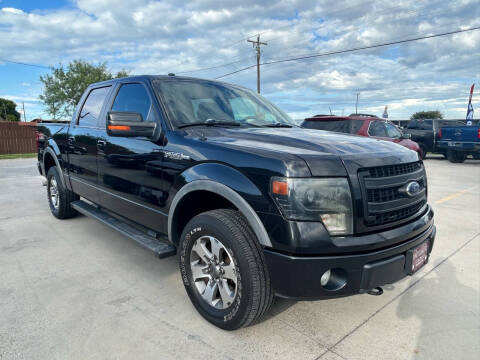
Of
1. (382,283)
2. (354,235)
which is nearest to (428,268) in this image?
(382,283)

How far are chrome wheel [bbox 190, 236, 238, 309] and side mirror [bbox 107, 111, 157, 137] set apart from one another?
3.17ft

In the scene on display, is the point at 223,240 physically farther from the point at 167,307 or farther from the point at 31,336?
the point at 31,336

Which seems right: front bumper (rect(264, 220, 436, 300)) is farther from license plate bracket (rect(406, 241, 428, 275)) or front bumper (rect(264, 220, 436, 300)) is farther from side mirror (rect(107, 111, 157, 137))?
side mirror (rect(107, 111, 157, 137))

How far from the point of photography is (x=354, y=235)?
198 cm

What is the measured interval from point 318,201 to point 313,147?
44cm

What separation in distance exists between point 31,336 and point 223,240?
146 centimetres

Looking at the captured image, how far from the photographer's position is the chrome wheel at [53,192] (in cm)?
508

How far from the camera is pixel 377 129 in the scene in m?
9.73

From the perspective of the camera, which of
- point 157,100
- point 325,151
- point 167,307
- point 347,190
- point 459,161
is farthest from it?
point 459,161

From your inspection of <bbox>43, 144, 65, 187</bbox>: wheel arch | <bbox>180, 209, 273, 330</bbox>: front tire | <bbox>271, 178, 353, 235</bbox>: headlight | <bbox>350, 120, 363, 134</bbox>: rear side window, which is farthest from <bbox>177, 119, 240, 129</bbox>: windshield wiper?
<bbox>350, 120, 363, 134</bbox>: rear side window

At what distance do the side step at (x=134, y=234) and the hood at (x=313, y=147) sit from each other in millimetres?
963

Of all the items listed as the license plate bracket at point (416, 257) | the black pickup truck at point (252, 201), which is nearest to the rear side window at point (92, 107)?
the black pickup truck at point (252, 201)

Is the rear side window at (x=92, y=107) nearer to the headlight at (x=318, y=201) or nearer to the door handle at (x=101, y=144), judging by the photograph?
the door handle at (x=101, y=144)

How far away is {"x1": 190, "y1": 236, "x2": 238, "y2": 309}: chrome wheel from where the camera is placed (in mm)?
2262
